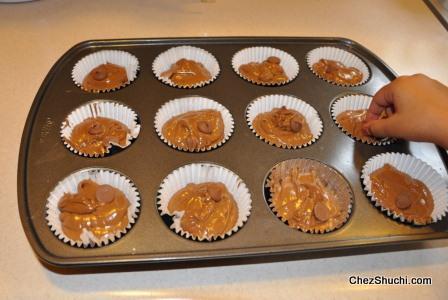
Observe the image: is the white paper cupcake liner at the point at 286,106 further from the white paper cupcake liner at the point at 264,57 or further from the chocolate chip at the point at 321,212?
the chocolate chip at the point at 321,212

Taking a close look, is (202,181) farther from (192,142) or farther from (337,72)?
(337,72)

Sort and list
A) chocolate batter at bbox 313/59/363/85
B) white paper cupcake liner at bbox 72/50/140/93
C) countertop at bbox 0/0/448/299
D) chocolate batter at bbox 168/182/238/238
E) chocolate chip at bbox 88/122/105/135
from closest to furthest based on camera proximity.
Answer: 1. countertop at bbox 0/0/448/299
2. chocolate batter at bbox 168/182/238/238
3. chocolate chip at bbox 88/122/105/135
4. white paper cupcake liner at bbox 72/50/140/93
5. chocolate batter at bbox 313/59/363/85

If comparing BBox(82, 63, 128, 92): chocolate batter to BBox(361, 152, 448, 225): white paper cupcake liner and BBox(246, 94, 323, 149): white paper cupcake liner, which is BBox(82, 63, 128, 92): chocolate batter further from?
BBox(361, 152, 448, 225): white paper cupcake liner

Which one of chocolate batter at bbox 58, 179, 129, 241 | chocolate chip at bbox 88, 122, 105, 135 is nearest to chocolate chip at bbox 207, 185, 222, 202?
chocolate batter at bbox 58, 179, 129, 241

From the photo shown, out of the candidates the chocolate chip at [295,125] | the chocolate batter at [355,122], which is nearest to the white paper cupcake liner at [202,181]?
the chocolate chip at [295,125]

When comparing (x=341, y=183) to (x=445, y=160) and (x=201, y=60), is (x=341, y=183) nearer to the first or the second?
(x=445, y=160)

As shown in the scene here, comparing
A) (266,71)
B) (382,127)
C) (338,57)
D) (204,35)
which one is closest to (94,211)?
(266,71)
